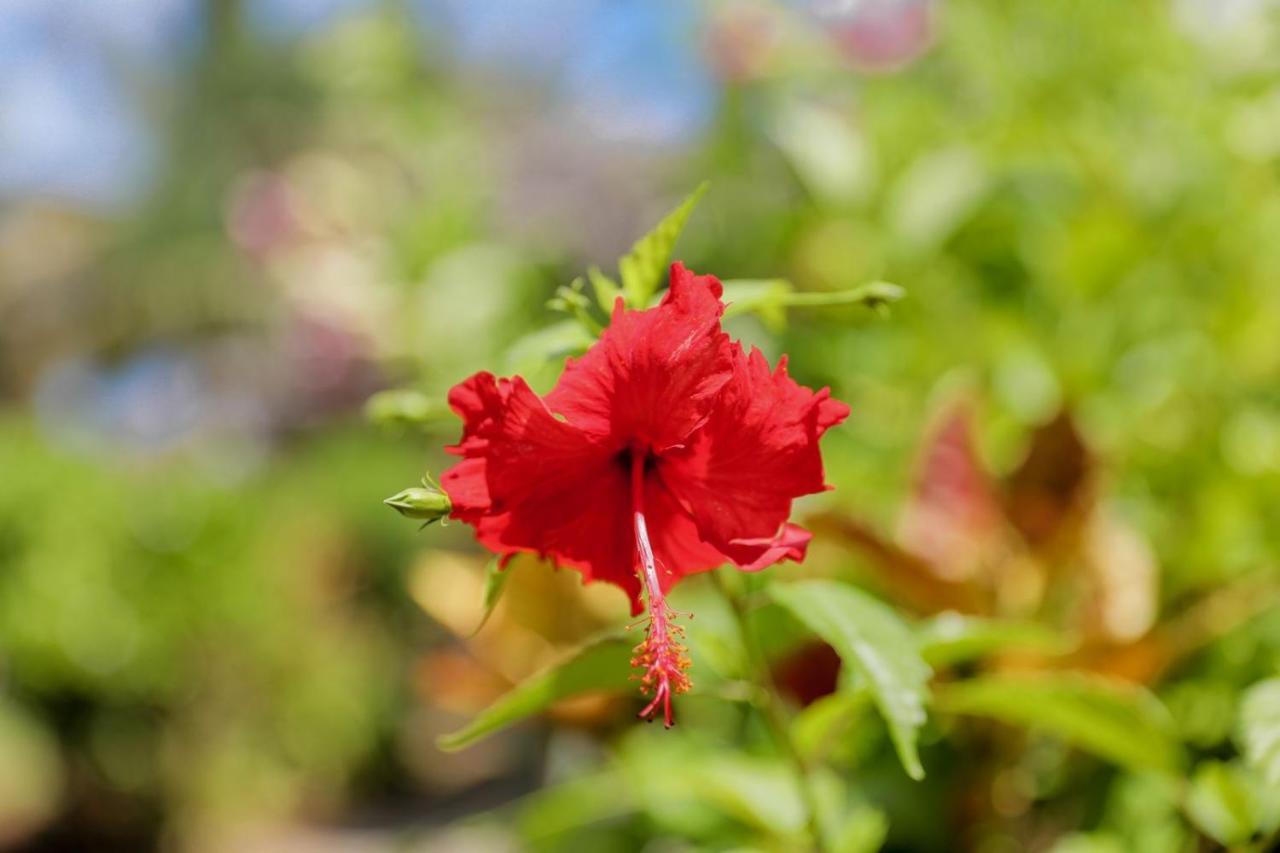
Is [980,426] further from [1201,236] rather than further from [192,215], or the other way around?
[192,215]

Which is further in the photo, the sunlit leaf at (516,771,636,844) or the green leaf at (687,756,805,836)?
the sunlit leaf at (516,771,636,844)

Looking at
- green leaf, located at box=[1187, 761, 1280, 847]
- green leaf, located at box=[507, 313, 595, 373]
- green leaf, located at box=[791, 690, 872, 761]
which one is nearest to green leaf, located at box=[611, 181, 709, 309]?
green leaf, located at box=[507, 313, 595, 373]

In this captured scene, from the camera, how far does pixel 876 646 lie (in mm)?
387

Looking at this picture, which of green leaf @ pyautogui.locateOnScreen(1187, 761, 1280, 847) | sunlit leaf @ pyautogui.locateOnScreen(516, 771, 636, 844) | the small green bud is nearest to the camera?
→ the small green bud

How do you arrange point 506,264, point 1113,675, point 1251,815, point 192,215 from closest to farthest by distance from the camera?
point 1251,815, point 1113,675, point 506,264, point 192,215

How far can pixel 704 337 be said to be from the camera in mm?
334

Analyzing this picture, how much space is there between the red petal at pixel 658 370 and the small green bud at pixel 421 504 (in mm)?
42

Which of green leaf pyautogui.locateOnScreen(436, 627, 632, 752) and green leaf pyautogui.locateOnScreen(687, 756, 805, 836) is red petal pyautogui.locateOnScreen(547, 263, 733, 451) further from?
green leaf pyautogui.locateOnScreen(687, 756, 805, 836)

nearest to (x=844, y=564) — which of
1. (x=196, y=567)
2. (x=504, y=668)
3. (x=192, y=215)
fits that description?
(x=504, y=668)

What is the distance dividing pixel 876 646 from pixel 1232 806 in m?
0.18

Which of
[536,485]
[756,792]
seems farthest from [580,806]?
[536,485]

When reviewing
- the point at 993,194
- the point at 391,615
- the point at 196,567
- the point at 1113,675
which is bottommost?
the point at 391,615

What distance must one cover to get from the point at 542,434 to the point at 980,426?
0.43 m

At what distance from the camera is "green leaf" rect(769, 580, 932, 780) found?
36cm
